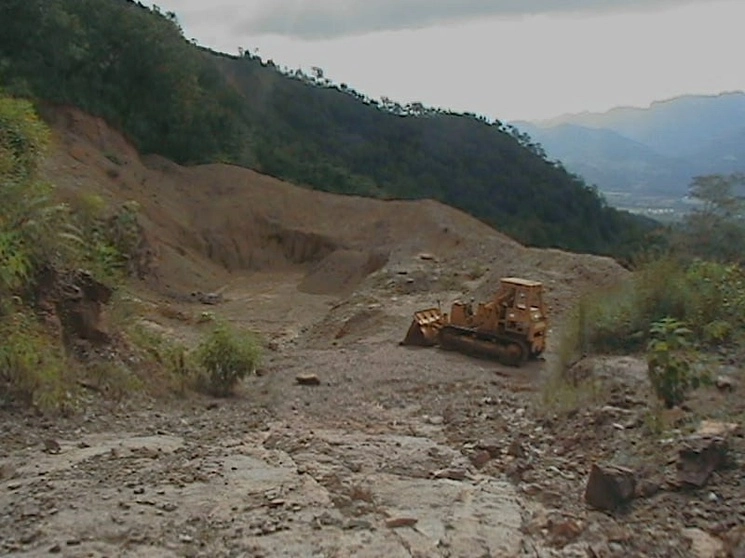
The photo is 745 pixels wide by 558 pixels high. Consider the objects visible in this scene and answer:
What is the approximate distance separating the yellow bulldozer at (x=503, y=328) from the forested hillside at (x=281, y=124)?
1614 cm

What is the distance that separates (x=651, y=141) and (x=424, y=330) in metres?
89.7

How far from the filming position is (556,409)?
816cm

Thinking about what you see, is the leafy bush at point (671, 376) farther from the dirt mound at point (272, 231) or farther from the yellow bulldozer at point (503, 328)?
the dirt mound at point (272, 231)

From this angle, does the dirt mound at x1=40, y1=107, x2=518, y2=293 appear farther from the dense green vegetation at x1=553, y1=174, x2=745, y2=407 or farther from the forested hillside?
the dense green vegetation at x1=553, y1=174, x2=745, y2=407

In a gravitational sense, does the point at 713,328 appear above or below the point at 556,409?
above

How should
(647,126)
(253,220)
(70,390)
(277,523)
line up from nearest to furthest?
(277,523) → (70,390) → (253,220) → (647,126)

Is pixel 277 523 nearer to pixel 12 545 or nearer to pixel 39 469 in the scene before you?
pixel 12 545

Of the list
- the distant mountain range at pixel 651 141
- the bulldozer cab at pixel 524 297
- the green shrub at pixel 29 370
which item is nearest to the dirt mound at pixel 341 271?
the bulldozer cab at pixel 524 297

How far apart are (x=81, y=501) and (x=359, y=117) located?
48.9 metres

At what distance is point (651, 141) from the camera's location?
9831 cm

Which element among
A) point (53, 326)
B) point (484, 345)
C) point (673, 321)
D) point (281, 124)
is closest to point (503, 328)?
point (484, 345)

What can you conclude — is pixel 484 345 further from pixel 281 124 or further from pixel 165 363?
pixel 281 124

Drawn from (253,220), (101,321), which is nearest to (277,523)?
(101,321)

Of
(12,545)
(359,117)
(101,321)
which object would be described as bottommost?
(12,545)
